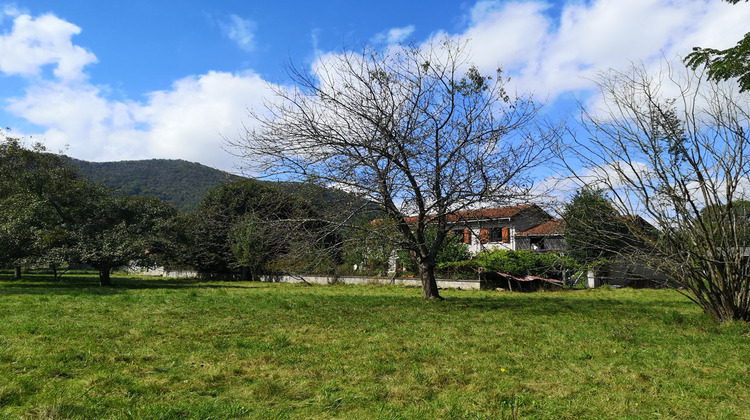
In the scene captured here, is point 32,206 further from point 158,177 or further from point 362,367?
point 158,177

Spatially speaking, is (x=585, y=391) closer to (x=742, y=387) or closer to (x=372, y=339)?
Result: (x=742, y=387)

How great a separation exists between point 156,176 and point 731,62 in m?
105

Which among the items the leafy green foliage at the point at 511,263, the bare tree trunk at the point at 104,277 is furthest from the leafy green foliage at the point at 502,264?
the bare tree trunk at the point at 104,277

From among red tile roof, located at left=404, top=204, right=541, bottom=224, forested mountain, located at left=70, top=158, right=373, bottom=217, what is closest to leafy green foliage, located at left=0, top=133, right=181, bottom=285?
red tile roof, located at left=404, top=204, right=541, bottom=224

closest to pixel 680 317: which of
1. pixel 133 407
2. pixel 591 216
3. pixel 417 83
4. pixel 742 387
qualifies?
pixel 591 216

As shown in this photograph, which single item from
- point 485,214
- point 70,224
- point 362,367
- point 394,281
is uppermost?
point 70,224

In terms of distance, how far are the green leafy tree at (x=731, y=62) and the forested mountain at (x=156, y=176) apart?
239ft

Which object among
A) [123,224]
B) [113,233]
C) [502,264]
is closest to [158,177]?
[123,224]

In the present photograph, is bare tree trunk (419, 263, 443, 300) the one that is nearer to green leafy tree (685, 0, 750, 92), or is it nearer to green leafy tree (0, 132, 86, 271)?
green leafy tree (685, 0, 750, 92)

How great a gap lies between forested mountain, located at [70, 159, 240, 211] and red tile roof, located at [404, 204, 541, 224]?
217ft

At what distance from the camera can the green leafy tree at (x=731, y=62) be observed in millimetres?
6992

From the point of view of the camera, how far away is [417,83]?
41.1 ft

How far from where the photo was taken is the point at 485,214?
1305cm

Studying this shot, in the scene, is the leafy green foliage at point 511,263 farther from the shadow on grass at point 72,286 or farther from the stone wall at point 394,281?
the shadow on grass at point 72,286
